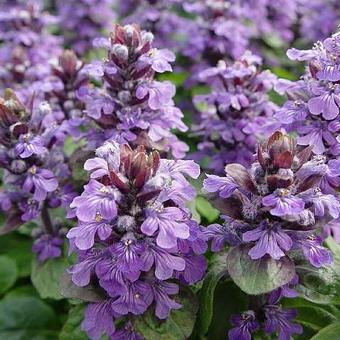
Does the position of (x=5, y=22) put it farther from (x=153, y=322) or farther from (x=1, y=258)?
(x=153, y=322)

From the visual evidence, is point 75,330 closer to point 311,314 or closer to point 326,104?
point 311,314

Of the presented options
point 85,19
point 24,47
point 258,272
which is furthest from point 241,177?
point 85,19

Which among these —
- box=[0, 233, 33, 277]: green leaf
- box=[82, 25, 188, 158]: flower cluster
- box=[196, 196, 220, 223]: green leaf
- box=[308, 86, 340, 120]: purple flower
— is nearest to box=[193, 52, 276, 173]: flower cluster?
box=[196, 196, 220, 223]: green leaf

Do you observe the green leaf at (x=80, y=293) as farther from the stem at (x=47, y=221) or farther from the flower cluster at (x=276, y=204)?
the stem at (x=47, y=221)

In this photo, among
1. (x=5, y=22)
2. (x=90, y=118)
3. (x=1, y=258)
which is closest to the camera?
(x=90, y=118)

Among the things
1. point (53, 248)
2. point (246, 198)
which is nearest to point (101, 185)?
point (246, 198)

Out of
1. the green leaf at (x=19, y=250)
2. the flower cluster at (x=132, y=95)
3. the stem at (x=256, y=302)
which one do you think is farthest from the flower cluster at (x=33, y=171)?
the stem at (x=256, y=302)
